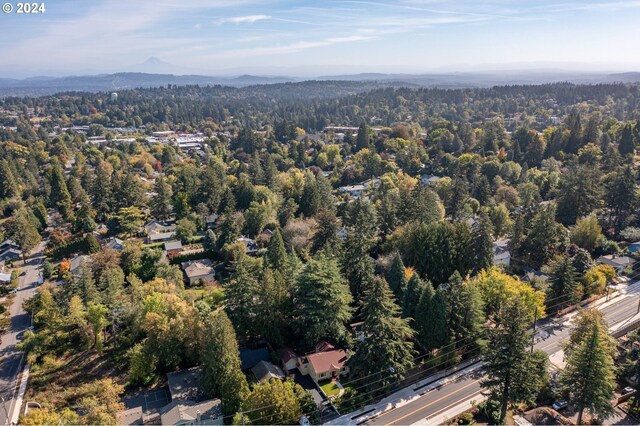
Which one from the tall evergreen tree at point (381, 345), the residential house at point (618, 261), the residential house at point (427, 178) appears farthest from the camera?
the residential house at point (427, 178)

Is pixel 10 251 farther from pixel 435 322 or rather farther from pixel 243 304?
pixel 435 322

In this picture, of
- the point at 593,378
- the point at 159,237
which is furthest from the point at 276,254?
the point at 593,378

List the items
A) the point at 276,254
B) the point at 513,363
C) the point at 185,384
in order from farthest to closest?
1. the point at 276,254
2. the point at 185,384
3. the point at 513,363

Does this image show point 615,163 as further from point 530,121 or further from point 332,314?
point 530,121

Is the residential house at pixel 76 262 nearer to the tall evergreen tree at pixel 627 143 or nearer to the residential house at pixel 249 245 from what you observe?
the residential house at pixel 249 245

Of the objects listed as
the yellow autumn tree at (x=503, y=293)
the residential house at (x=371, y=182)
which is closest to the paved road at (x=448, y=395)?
the yellow autumn tree at (x=503, y=293)

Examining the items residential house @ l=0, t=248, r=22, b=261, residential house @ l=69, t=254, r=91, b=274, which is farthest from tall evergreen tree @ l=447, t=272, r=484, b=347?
residential house @ l=0, t=248, r=22, b=261
